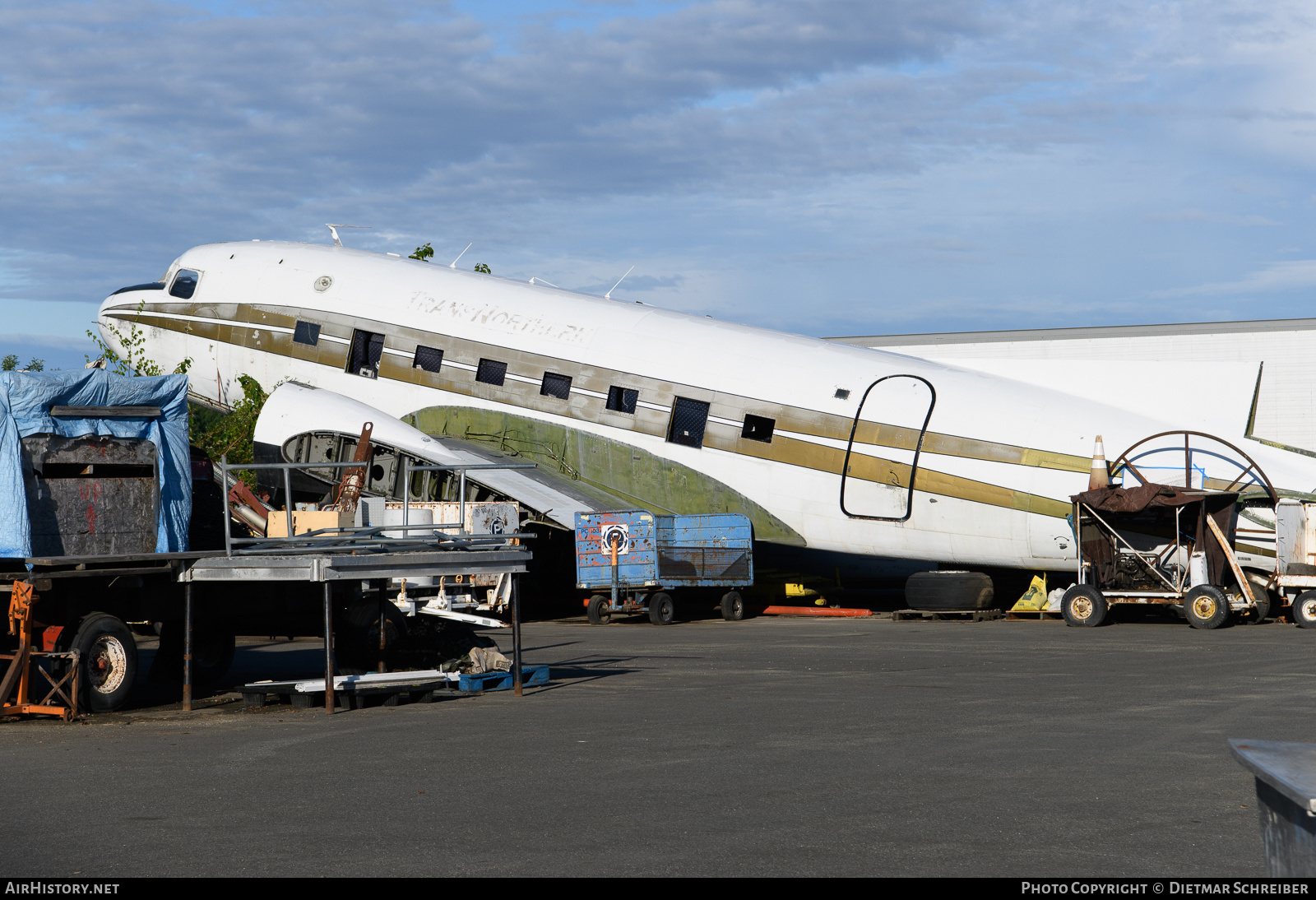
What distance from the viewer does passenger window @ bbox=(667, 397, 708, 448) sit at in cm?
2430

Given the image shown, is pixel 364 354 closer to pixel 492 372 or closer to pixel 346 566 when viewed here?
pixel 492 372

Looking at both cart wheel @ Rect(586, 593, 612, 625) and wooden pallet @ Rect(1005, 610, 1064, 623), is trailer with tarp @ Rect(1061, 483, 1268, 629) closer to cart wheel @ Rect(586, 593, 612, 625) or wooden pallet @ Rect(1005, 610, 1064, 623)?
wooden pallet @ Rect(1005, 610, 1064, 623)

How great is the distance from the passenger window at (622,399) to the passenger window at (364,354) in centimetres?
503

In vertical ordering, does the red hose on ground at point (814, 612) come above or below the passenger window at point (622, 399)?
below

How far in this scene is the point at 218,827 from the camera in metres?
7.85

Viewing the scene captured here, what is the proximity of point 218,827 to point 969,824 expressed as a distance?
461cm

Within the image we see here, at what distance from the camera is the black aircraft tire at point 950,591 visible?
2333 cm

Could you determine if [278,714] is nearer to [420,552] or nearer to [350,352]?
[420,552]

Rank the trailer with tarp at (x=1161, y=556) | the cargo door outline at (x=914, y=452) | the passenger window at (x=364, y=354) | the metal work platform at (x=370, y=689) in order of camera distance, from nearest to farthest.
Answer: the metal work platform at (x=370, y=689) → the trailer with tarp at (x=1161, y=556) → the cargo door outline at (x=914, y=452) → the passenger window at (x=364, y=354)

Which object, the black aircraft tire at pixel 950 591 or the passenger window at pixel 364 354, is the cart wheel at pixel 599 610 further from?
the passenger window at pixel 364 354

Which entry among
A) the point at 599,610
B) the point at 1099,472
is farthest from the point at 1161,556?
the point at 599,610

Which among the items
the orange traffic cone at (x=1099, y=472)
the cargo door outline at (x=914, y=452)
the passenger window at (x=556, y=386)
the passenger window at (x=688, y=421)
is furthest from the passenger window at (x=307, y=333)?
the orange traffic cone at (x=1099, y=472)

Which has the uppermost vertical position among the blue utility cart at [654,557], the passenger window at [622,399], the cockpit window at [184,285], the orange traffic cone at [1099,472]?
the cockpit window at [184,285]

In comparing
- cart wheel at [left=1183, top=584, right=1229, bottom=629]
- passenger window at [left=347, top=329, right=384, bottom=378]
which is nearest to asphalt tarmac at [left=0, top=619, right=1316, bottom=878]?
cart wheel at [left=1183, top=584, right=1229, bottom=629]
